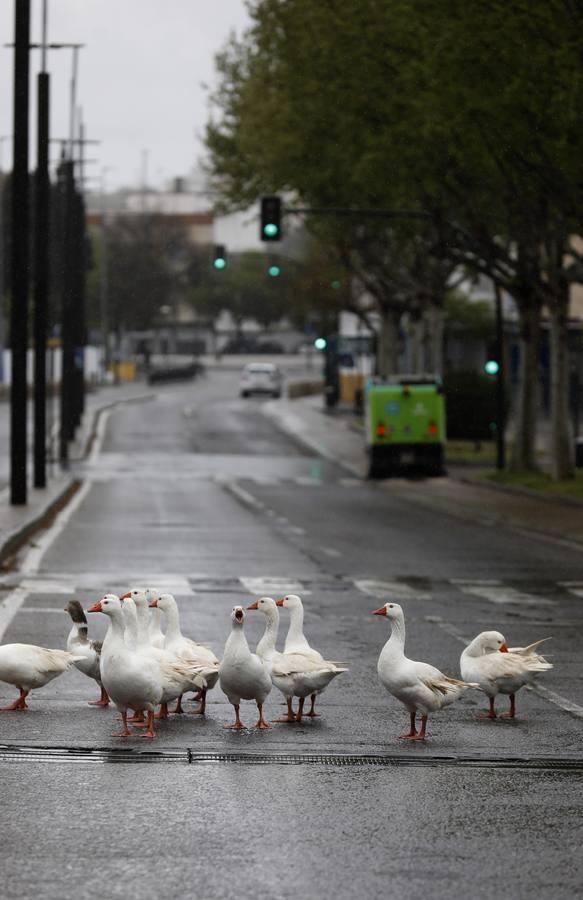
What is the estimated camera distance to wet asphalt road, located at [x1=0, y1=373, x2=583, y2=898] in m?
7.64

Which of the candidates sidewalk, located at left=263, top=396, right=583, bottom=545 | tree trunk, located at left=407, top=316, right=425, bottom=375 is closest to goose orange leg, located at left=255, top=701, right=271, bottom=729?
sidewalk, located at left=263, top=396, right=583, bottom=545

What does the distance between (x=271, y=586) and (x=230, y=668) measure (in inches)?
388

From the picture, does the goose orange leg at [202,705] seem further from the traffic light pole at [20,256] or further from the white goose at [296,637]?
the traffic light pole at [20,256]

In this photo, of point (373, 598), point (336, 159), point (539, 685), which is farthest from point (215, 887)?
point (336, 159)

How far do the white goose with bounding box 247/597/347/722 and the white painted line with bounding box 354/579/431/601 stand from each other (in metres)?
8.23

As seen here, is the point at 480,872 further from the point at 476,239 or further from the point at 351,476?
the point at 351,476

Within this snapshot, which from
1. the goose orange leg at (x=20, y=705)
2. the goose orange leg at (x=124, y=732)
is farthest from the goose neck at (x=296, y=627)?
the goose orange leg at (x=20, y=705)

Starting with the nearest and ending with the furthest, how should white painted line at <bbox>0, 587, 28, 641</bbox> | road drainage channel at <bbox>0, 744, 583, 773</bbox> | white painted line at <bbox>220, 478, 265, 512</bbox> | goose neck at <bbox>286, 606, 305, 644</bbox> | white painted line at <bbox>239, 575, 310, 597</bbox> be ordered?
road drainage channel at <bbox>0, 744, 583, 773</bbox> → goose neck at <bbox>286, 606, 305, 644</bbox> → white painted line at <bbox>0, 587, 28, 641</bbox> → white painted line at <bbox>239, 575, 310, 597</bbox> → white painted line at <bbox>220, 478, 265, 512</bbox>

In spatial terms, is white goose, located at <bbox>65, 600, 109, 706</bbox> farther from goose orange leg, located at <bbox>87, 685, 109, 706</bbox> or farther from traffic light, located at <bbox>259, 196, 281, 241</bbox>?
traffic light, located at <bbox>259, 196, 281, 241</bbox>

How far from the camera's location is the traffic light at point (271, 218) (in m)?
41.7

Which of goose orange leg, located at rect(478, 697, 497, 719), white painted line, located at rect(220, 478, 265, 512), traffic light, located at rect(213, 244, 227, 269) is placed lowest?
white painted line, located at rect(220, 478, 265, 512)

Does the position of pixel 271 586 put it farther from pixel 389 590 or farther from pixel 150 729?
pixel 150 729

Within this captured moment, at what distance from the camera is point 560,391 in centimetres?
4253

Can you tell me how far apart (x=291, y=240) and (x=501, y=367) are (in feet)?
363
